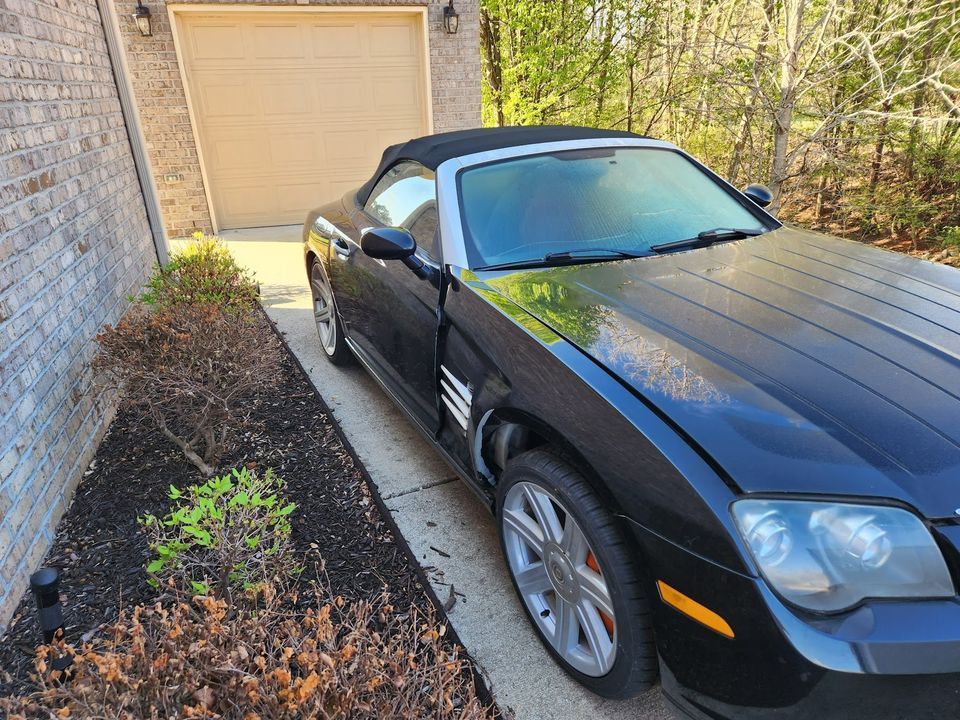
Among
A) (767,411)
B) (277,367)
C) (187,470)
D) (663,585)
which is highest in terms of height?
(767,411)

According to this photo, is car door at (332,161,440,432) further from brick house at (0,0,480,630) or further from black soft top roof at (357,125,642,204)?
brick house at (0,0,480,630)

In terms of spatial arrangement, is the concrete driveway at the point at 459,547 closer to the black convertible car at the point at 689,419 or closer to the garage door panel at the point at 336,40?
the black convertible car at the point at 689,419

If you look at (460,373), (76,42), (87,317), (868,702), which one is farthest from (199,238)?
(868,702)

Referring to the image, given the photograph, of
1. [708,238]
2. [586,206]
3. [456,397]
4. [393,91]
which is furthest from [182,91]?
[708,238]

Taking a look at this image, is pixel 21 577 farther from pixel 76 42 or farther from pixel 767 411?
pixel 76 42

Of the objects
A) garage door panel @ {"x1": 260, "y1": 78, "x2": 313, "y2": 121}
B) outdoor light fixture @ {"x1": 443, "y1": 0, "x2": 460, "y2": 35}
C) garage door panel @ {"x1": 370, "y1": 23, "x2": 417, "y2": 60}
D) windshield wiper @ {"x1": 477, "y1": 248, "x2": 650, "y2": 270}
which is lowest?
windshield wiper @ {"x1": 477, "y1": 248, "x2": 650, "y2": 270}

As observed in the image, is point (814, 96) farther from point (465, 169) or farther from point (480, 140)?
point (465, 169)

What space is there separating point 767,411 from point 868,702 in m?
0.65

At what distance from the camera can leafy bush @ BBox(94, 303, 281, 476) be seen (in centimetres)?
284

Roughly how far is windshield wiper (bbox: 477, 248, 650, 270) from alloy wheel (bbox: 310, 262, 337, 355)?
1875 millimetres

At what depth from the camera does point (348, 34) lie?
826 centimetres

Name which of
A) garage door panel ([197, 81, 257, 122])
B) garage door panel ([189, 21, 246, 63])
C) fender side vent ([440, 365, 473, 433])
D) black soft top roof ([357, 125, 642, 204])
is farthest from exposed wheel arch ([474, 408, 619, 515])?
garage door panel ([189, 21, 246, 63])

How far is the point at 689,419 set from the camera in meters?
1.58

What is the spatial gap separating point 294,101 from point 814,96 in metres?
6.28
